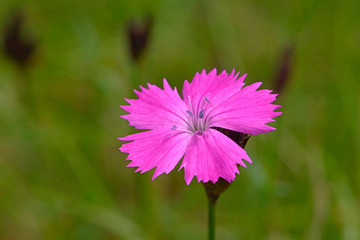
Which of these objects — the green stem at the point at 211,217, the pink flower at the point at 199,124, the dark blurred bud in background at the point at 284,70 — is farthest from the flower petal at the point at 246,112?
the dark blurred bud in background at the point at 284,70

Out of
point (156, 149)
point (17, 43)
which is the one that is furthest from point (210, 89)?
point (17, 43)

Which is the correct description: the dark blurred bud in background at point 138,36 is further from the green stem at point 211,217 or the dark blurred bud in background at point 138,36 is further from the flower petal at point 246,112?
the green stem at point 211,217

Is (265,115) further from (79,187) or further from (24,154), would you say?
(24,154)

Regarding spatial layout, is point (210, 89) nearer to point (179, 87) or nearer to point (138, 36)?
point (138, 36)

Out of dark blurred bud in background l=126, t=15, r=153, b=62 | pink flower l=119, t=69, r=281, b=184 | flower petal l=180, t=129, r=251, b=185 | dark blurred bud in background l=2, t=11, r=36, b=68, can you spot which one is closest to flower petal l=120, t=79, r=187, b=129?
pink flower l=119, t=69, r=281, b=184

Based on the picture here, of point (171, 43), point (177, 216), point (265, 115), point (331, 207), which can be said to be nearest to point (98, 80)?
point (177, 216)

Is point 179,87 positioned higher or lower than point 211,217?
higher
